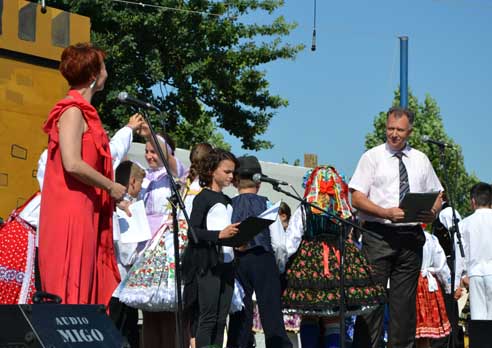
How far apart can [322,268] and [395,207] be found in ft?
2.94

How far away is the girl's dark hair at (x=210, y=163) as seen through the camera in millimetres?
6719

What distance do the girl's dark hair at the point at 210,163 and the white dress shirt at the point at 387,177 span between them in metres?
1.06

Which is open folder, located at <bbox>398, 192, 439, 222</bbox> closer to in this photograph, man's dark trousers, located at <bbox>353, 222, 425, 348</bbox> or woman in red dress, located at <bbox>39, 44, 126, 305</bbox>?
man's dark trousers, located at <bbox>353, 222, 425, 348</bbox>

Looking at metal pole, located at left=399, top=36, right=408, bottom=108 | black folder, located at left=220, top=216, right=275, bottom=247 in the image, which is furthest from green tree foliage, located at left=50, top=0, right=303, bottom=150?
black folder, located at left=220, top=216, right=275, bottom=247

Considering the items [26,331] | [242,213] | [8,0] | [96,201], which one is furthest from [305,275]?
[8,0]

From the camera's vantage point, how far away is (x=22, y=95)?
31.6ft

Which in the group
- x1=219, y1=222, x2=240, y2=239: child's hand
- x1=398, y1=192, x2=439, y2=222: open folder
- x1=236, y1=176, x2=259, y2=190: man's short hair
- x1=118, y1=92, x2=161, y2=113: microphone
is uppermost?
x1=118, y1=92, x2=161, y2=113: microphone

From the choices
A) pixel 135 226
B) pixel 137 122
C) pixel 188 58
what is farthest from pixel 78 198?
pixel 188 58

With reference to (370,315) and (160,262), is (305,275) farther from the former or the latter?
(160,262)

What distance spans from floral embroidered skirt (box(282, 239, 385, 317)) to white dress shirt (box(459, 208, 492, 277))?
207 centimetres

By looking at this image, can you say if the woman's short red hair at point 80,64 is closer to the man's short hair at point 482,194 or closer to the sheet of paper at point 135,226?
the sheet of paper at point 135,226

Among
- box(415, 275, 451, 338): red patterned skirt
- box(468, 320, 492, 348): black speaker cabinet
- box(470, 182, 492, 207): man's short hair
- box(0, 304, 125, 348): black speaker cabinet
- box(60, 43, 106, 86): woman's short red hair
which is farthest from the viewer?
box(415, 275, 451, 338): red patterned skirt

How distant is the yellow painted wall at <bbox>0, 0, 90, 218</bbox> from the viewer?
9305mm

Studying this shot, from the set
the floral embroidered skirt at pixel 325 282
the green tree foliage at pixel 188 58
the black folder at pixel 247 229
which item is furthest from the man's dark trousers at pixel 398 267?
the green tree foliage at pixel 188 58
